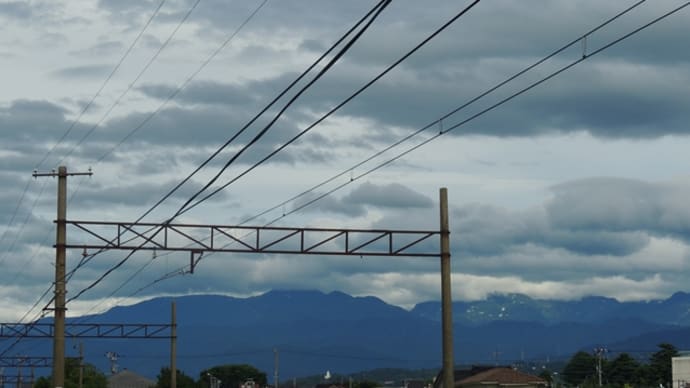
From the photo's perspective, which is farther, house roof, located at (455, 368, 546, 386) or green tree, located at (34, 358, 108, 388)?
green tree, located at (34, 358, 108, 388)

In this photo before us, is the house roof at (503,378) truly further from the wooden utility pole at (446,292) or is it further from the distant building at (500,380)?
the wooden utility pole at (446,292)

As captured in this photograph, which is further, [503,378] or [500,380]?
[503,378]

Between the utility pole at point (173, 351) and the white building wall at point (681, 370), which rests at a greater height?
the utility pole at point (173, 351)

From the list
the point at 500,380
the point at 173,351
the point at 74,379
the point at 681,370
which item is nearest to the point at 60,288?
the point at 173,351

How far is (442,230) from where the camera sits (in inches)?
1697

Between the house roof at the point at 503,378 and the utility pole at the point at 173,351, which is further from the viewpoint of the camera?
the house roof at the point at 503,378

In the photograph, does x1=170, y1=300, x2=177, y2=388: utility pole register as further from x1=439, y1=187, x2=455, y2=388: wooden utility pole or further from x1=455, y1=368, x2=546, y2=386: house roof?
x1=455, y1=368, x2=546, y2=386: house roof

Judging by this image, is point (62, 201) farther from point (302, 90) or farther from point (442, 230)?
point (302, 90)

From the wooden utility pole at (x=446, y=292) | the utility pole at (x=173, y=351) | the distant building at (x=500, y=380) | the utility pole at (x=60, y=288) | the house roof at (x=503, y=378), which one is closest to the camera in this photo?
the wooden utility pole at (x=446, y=292)

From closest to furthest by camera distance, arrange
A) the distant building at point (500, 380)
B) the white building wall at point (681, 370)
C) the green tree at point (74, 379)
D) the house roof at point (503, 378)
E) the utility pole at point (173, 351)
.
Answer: the utility pole at point (173, 351)
the distant building at point (500, 380)
the house roof at point (503, 378)
the green tree at point (74, 379)
the white building wall at point (681, 370)

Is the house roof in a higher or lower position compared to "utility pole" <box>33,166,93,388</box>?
lower

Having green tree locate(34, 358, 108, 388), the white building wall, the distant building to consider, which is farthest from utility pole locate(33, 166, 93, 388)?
the white building wall

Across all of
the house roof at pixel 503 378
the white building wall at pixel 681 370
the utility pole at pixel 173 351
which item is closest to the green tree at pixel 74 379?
the house roof at pixel 503 378

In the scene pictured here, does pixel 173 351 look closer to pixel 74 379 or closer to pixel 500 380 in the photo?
pixel 500 380
